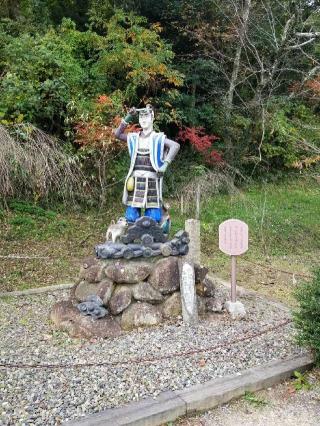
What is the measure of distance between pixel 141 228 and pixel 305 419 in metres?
2.35

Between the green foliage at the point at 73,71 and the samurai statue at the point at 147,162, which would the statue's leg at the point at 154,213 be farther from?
the green foliage at the point at 73,71

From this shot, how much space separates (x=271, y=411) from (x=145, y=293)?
1.67 metres

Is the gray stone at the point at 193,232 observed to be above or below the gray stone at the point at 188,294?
above

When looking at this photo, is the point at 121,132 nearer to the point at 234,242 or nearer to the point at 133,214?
the point at 133,214

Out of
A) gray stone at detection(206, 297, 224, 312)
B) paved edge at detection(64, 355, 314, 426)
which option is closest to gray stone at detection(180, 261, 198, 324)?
gray stone at detection(206, 297, 224, 312)

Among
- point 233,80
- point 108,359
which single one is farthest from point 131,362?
point 233,80

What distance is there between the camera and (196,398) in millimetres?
3119

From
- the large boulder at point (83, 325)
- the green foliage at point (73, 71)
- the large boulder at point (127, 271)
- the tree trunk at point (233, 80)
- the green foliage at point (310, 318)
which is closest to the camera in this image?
the green foliage at point (310, 318)

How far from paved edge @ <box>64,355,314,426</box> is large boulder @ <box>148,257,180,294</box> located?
123 cm

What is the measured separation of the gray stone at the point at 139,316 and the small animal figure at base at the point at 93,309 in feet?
0.71

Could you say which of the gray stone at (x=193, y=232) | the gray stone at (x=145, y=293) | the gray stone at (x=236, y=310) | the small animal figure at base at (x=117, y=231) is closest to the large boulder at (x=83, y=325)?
the gray stone at (x=145, y=293)

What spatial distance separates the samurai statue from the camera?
15.4ft

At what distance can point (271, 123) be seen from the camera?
1118cm

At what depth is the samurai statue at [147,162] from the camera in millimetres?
4688
